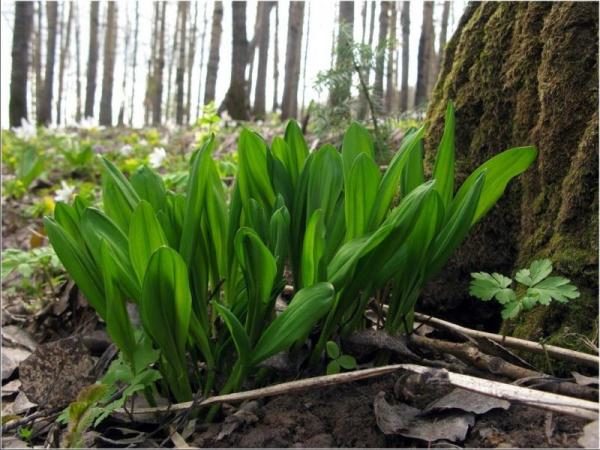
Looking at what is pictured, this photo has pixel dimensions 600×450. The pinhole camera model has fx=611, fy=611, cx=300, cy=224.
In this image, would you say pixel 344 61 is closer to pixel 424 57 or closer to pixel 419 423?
pixel 419 423

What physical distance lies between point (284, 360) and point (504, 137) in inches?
39.0

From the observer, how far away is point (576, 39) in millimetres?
1627

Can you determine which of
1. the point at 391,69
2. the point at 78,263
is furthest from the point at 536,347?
the point at 391,69

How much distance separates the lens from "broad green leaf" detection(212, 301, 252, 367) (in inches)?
45.5

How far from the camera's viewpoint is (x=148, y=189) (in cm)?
156

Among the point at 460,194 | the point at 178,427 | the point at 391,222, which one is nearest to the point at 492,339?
the point at 460,194

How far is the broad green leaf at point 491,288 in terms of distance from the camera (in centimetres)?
137

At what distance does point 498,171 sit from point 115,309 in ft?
2.90

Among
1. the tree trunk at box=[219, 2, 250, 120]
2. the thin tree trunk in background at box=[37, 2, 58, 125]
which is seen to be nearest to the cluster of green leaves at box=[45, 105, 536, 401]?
the tree trunk at box=[219, 2, 250, 120]

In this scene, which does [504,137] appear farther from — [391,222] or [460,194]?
[391,222]

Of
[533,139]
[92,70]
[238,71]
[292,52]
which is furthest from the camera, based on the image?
[92,70]

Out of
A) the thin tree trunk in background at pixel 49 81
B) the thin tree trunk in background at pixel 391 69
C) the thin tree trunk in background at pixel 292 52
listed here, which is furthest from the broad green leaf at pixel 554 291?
the thin tree trunk in background at pixel 49 81

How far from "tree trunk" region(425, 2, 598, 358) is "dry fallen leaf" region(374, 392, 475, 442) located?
1.25ft

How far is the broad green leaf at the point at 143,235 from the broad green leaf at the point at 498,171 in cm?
65
